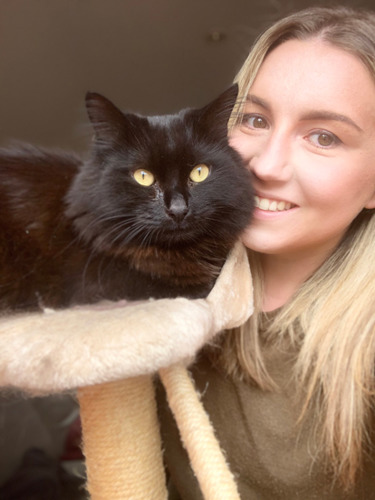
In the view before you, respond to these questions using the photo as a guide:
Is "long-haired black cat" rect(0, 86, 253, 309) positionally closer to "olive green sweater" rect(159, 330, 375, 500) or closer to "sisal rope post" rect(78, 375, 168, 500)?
"sisal rope post" rect(78, 375, 168, 500)

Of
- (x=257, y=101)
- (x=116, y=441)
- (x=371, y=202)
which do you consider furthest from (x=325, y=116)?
(x=116, y=441)

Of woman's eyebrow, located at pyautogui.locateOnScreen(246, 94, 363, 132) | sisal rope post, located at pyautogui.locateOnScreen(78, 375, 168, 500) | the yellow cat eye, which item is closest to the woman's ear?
woman's eyebrow, located at pyautogui.locateOnScreen(246, 94, 363, 132)

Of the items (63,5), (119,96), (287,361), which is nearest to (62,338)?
(287,361)

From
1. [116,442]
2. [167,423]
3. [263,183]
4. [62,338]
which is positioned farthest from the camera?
[167,423]

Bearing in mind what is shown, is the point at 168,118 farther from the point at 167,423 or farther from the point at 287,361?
the point at 167,423

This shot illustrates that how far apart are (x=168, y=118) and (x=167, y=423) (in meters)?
0.77

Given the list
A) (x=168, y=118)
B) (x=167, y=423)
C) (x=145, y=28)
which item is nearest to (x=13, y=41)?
(x=145, y=28)

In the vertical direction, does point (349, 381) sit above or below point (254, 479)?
above

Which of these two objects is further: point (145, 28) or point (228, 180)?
point (145, 28)

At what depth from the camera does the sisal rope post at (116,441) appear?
90 centimetres

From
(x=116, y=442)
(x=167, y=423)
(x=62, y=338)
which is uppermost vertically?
(x=62, y=338)

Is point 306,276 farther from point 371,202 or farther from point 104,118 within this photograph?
point 104,118

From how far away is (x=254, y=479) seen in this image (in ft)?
3.72

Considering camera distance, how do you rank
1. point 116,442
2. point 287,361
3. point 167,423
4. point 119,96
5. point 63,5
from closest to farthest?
point 116,442
point 287,361
point 167,423
point 63,5
point 119,96
